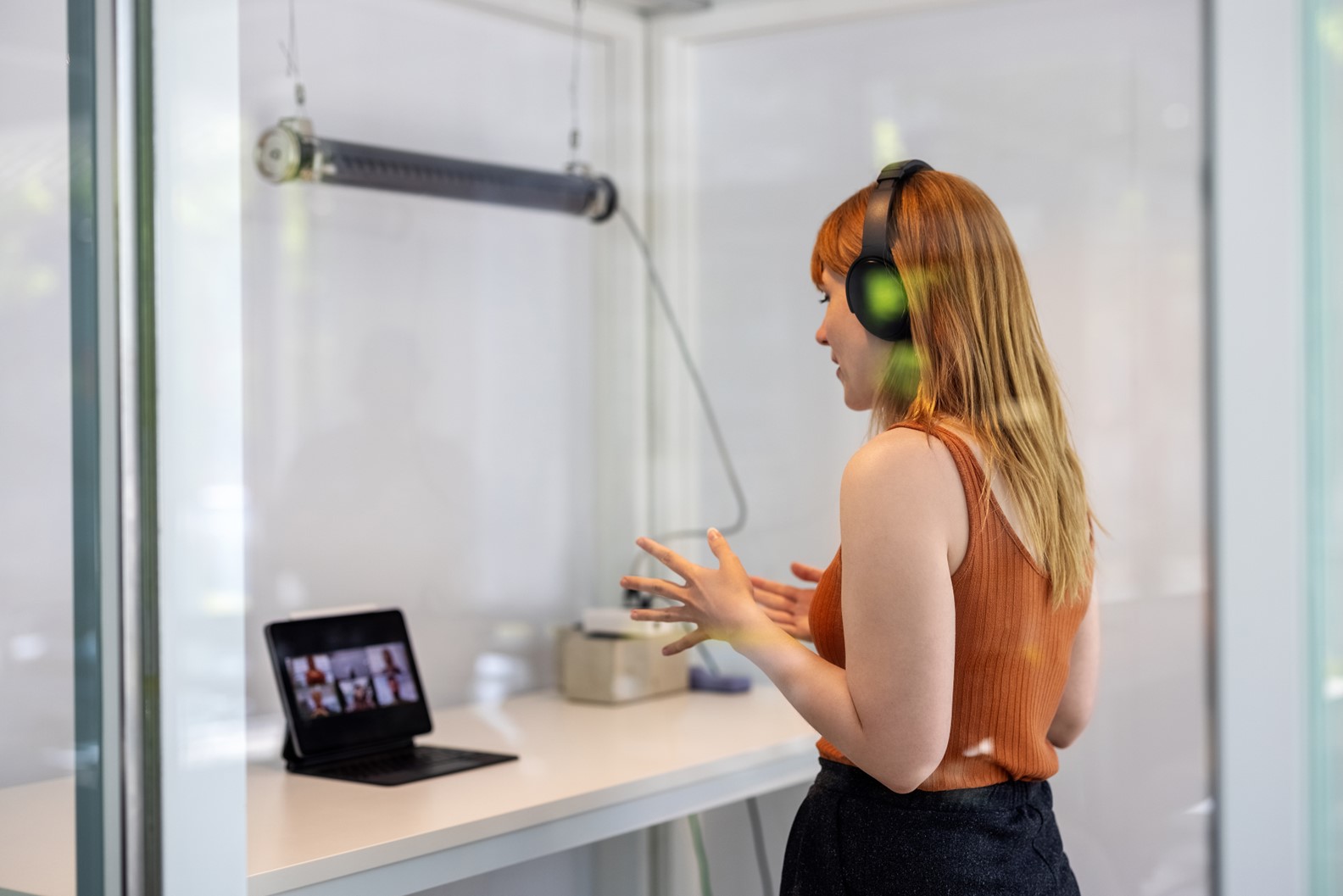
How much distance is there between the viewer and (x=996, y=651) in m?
1.13

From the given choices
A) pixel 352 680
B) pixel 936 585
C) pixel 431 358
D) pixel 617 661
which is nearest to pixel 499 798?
pixel 352 680

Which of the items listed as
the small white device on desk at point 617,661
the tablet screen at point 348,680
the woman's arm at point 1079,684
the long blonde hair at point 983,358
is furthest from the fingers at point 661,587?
the small white device on desk at point 617,661

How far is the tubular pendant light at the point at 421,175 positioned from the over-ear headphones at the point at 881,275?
899 mm

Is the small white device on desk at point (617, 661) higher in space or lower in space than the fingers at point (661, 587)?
lower

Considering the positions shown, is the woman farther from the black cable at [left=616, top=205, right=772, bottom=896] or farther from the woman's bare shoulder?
the black cable at [left=616, top=205, right=772, bottom=896]

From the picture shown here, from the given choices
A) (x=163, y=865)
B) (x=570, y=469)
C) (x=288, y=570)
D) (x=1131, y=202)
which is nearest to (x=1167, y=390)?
(x=1131, y=202)

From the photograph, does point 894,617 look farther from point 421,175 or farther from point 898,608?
point 421,175

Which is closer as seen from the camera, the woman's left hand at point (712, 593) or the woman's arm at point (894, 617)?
the woman's arm at point (894, 617)

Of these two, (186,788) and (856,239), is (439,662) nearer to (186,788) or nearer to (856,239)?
(186,788)

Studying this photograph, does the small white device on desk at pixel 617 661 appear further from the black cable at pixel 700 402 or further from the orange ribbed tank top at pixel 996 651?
the orange ribbed tank top at pixel 996 651

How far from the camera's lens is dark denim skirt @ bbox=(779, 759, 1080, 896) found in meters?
1.15

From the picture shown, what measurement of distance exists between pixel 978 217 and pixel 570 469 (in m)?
1.28

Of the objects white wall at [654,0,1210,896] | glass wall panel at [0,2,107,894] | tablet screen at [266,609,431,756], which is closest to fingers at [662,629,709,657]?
glass wall panel at [0,2,107,894]

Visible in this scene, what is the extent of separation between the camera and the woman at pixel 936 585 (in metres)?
1.07
